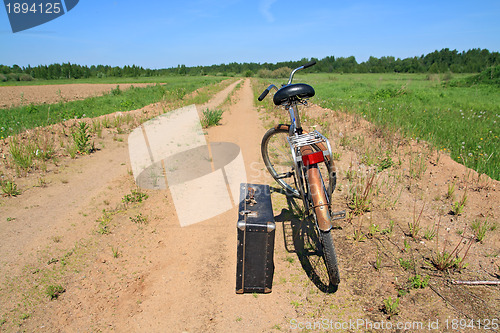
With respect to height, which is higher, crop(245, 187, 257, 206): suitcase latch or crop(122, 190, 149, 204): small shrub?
crop(245, 187, 257, 206): suitcase latch

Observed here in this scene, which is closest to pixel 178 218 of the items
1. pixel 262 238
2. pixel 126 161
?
pixel 262 238

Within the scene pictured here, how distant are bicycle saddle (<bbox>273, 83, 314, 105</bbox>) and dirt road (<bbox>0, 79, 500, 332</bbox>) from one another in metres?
1.62

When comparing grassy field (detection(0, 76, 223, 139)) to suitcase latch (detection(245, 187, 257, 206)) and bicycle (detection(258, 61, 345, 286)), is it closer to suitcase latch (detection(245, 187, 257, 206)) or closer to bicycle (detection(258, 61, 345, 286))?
suitcase latch (detection(245, 187, 257, 206))

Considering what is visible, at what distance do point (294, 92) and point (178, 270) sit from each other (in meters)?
2.27

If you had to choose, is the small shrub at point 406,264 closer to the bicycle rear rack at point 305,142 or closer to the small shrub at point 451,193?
the bicycle rear rack at point 305,142

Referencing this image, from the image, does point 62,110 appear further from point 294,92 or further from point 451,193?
point 451,193

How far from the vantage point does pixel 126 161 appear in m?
6.40

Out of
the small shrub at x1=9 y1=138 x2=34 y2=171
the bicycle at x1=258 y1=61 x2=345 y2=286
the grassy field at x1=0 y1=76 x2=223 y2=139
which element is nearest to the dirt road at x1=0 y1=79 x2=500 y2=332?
the bicycle at x1=258 y1=61 x2=345 y2=286

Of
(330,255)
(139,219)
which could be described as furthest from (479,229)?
(139,219)

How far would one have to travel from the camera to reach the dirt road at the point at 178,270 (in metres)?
2.38

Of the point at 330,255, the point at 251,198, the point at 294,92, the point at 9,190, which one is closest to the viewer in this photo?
the point at 330,255

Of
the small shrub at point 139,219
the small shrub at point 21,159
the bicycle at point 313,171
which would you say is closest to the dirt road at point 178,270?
the small shrub at point 139,219

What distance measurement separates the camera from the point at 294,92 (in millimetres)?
3115

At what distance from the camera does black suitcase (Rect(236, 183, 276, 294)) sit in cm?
260
